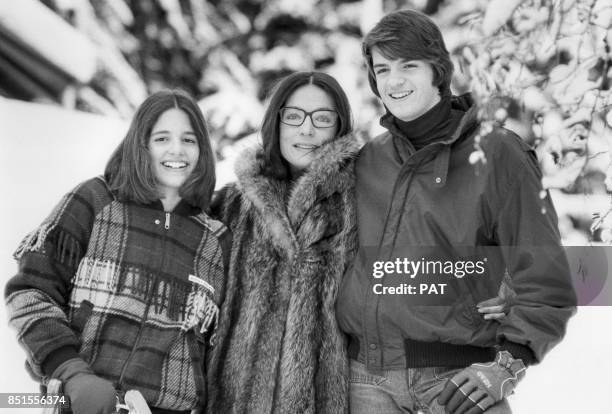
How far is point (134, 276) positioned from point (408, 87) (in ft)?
3.10

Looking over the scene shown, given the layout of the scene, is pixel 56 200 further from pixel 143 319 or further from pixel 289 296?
pixel 289 296

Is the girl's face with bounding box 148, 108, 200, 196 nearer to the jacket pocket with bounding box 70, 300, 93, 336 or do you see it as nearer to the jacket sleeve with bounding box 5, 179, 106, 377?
the jacket sleeve with bounding box 5, 179, 106, 377

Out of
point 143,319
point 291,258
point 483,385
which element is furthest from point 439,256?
point 143,319

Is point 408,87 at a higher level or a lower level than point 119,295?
higher

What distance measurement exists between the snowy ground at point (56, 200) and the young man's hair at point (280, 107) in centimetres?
167

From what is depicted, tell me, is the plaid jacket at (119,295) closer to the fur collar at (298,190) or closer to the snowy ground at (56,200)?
the fur collar at (298,190)

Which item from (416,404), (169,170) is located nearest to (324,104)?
(169,170)

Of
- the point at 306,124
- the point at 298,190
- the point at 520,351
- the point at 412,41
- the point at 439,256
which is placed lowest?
the point at 520,351

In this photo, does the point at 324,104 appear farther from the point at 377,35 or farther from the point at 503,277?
the point at 503,277

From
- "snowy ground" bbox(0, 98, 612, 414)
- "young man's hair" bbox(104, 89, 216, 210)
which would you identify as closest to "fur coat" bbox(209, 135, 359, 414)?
"young man's hair" bbox(104, 89, 216, 210)

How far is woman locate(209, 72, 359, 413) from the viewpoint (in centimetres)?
211

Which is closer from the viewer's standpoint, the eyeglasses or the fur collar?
the fur collar

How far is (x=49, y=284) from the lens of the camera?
6.56 ft

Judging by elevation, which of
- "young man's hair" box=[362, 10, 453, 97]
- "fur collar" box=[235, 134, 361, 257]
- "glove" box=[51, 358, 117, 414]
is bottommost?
"glove" box=[51, 358, 117, 414]
